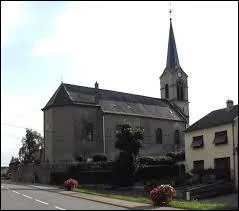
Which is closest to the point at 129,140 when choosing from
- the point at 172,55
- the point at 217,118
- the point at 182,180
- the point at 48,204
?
the point at 182,180

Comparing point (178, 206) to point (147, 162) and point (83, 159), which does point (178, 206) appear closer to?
point (147, 162)

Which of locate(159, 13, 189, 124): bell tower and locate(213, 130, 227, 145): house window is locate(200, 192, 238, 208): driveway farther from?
locate(159, 13, 189, 124): bell tower

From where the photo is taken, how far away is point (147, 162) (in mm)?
50656

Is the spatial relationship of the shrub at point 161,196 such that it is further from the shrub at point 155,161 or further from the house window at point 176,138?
the house window at point 176,138

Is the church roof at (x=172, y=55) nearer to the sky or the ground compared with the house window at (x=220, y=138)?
nearer to the sky

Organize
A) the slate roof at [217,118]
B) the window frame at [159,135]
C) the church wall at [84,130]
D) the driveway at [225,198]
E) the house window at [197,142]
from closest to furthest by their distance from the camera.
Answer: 1. the driveway at [225,198]
2. the slate roof at [217,118]
3. the house window at [197,142]
4. the church wall at [84,130]
5. the window frame at [159,135]

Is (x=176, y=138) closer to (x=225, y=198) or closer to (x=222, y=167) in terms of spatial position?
(x=222, y=167)

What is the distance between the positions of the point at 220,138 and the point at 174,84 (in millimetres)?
33290

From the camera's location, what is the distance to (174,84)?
7450 cm


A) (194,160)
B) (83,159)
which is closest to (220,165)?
(194,160)

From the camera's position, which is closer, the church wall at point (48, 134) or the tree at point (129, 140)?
the tree at point (129, 140)

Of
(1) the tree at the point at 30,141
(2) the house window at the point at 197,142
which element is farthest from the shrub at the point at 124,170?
(1) the tree at the point at 30,141

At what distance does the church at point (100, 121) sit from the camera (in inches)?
2205

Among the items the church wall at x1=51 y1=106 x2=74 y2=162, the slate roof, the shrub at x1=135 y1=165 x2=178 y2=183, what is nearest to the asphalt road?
the slate roof
